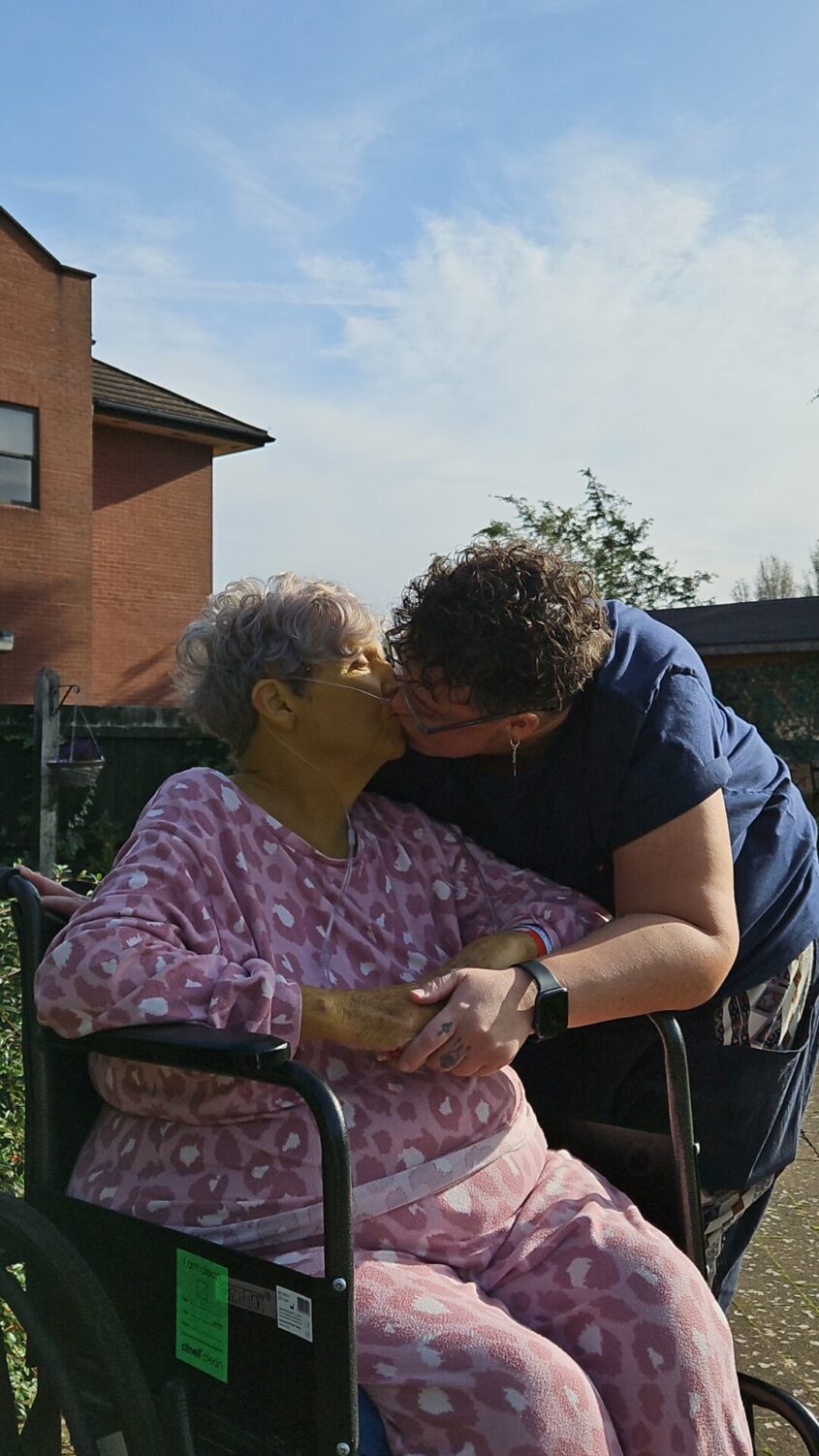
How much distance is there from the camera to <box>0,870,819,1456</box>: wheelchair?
147 centimetres

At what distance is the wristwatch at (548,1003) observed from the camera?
1.85m

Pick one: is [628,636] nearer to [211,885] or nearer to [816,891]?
[816,891]

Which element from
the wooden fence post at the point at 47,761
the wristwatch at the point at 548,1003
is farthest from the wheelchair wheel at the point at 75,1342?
the wooden fence post at the point at 47,761

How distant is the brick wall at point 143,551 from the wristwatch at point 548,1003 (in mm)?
19862

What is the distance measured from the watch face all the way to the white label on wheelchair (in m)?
0.51

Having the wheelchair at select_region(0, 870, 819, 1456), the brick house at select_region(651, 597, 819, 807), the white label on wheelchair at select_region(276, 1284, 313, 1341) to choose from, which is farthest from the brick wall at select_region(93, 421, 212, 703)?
the white label on wheelchair at select_region(276, 1284, 313, 1341)

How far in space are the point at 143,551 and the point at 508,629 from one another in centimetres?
2086

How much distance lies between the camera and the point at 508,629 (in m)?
2.03

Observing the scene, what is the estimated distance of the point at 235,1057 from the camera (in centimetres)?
149

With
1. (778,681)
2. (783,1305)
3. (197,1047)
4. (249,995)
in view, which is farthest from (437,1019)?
(778,681)

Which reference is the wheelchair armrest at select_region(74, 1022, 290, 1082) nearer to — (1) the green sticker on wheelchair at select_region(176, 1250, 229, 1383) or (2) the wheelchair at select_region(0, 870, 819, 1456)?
(2) the wheelchair at select_region(0, 870, 819, 1456)

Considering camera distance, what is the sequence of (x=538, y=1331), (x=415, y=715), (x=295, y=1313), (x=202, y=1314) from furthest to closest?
1. (x=415, y=715)
2. (x=538, y=1331)
3. (x=202, y=1314)
4. (x=295, y=1313)

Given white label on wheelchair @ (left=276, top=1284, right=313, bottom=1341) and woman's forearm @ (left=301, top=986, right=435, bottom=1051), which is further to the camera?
woman's forearm @ (left=301, top=986, right=435, bottom=1051)

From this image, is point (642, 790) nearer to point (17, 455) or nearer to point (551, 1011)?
point (551, 1011)
